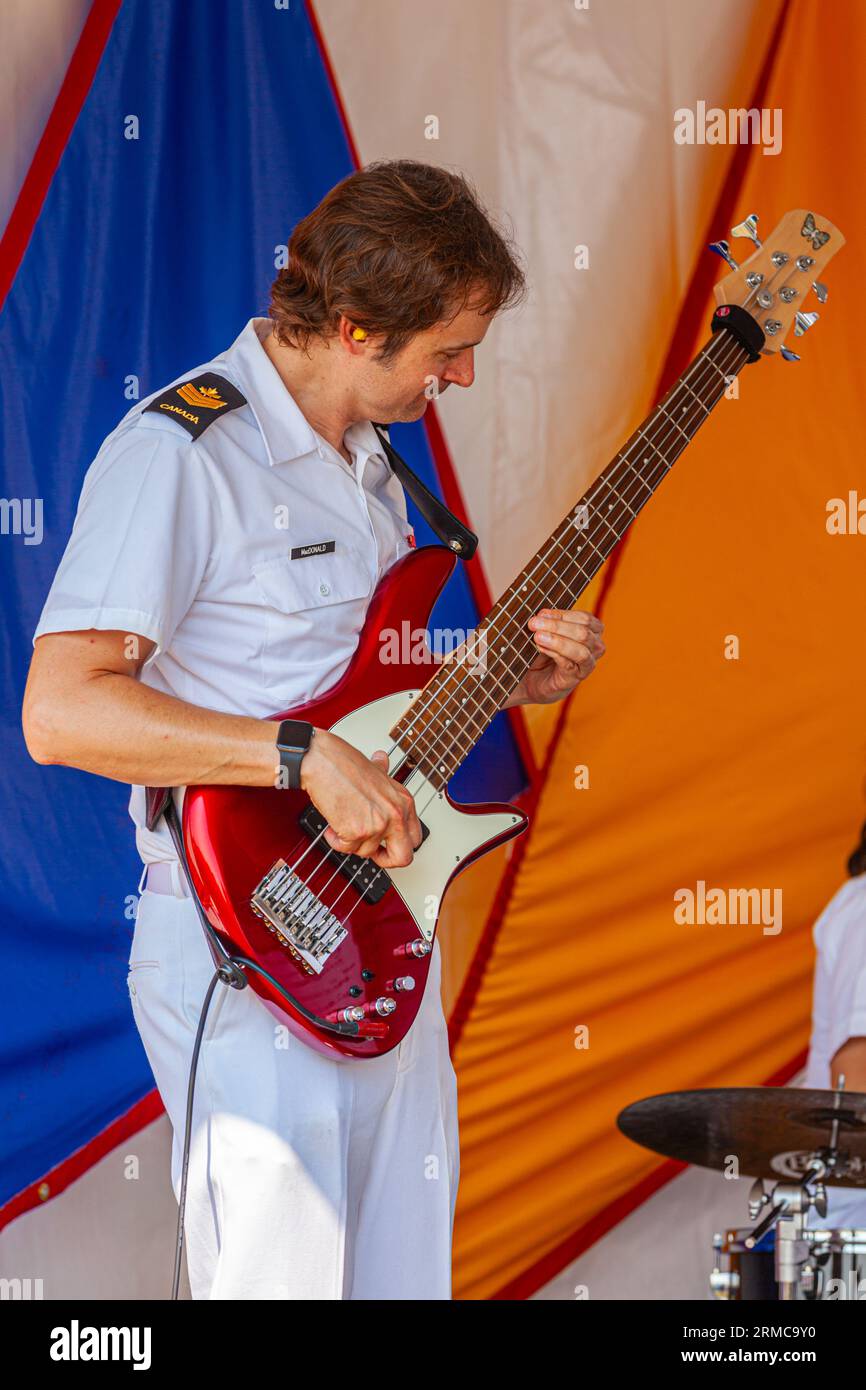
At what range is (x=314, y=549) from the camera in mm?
1871

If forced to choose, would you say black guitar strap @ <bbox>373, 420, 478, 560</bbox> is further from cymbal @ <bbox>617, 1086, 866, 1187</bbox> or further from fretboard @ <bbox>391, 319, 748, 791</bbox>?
cymbal @ <bbox>617, 1086, 866, 1187</bbox>

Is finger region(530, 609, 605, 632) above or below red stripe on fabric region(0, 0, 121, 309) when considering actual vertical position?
below

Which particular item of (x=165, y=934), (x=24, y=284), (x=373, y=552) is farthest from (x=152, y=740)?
(x=24, y=284)

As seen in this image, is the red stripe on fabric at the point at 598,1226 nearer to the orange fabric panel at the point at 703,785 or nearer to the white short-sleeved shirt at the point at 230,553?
the orange fabric panel at the point at 703,785

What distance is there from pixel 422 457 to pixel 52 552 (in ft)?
2.11

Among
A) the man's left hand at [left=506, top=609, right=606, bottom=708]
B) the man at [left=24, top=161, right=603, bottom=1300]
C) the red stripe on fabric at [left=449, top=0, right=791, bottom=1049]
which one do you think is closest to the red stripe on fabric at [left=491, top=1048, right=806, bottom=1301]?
the red stripe on fabric at [left=449, top=0, right=791, bottom=1049]

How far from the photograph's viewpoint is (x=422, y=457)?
2770 mm

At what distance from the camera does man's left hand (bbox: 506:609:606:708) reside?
2.03 m

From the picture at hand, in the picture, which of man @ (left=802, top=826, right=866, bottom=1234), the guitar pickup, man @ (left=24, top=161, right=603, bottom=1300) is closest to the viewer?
man @ (left=24, top=161, right=603, bottom=1300)

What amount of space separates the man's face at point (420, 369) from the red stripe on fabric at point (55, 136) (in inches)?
35.8

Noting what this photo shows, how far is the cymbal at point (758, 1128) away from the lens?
80.0 inches

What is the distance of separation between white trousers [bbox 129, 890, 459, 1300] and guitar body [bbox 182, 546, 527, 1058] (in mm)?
62

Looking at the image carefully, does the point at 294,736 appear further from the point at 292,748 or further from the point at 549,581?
the point at 549,581

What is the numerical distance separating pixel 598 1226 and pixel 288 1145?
1.18 m
